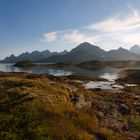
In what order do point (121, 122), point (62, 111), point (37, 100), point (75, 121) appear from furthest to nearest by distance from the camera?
point (121, 122) → point (37, 100) → point (62, 111) → point (75, 121)

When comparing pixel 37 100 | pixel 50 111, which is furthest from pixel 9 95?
pixel 50 111

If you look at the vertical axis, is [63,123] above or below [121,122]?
above

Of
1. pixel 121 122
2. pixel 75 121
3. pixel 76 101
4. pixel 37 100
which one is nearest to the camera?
pixel 75 121

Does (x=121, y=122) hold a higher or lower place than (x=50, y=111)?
lower

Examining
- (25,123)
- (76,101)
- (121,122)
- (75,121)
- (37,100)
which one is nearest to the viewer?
(25,123)

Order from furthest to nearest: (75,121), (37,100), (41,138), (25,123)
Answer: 1. (37,100)
2. (75,121)
3. (25,123)
4. (41,138)

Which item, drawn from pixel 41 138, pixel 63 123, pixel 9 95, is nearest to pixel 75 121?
pixel 63 123

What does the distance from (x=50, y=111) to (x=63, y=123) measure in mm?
1814

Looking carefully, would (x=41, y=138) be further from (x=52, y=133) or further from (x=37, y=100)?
(x=37, y=100)

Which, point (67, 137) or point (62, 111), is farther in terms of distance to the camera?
point (62, 111)

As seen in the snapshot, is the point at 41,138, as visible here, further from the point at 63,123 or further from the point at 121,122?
the point at 121,122

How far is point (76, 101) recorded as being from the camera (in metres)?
22.7

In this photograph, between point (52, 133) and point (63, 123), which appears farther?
point (63, 123)

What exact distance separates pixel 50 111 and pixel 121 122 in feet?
21.4
